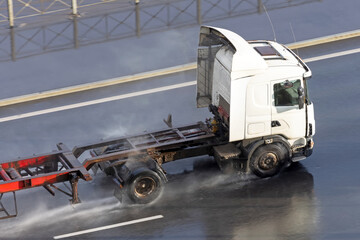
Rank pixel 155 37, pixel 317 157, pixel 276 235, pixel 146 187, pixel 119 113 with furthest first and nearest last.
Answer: pixel 155 37
pixel 119 113
pixel 317 157
pixel 146 187
pixel 276 235

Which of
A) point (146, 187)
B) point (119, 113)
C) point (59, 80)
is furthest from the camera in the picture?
point (59, 80)

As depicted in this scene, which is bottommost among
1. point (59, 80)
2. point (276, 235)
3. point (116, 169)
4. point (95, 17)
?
point (276, 235)

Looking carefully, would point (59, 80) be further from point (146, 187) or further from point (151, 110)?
point (146, 187)

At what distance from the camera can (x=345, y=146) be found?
28.2 meters

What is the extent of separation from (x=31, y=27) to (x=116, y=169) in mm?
14186

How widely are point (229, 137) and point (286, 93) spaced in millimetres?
2013

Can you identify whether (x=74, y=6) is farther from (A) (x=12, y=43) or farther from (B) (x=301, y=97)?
(B) (x=301, y=97)

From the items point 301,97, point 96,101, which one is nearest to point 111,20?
point 96,101

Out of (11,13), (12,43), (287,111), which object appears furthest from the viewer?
(12,43)

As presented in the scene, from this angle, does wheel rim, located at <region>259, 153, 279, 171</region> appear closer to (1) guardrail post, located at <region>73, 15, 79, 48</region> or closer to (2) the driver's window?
(2) the driver's window

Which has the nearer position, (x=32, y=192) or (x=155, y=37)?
(x=32, y=192)

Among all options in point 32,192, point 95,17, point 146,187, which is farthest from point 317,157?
point 95,17

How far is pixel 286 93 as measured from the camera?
25.7 meters

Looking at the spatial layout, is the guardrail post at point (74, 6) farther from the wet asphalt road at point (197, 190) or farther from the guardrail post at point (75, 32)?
the wet asphalt road at point (197, 190)
